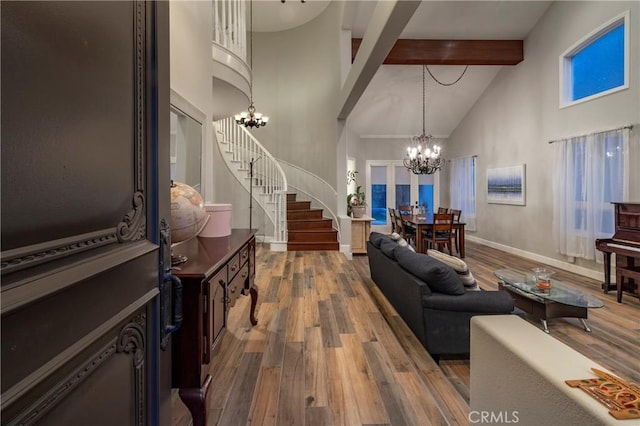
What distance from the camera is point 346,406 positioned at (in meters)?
1.93

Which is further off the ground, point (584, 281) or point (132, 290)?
point (132, 290)

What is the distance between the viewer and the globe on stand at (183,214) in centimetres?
151

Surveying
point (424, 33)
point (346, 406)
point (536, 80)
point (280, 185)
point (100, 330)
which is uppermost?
point (424, 33)

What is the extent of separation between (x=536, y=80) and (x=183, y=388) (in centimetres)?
771

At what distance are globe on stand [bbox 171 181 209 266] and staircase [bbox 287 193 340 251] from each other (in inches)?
203

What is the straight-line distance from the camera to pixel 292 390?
2.10m

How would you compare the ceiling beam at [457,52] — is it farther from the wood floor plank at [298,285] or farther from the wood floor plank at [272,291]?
the wood floor plank at [272,291]

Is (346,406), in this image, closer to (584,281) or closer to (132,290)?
(132,290)

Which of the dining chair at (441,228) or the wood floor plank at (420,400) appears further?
the dining chair at (441,228)

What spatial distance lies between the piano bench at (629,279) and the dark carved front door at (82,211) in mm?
4981

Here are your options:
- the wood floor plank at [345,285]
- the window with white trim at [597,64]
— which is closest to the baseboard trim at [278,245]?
the wood floor plank at [345,285]

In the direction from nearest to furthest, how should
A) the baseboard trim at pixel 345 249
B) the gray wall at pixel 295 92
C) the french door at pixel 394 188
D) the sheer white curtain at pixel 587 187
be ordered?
the sheer white curtain at pixel 587 187
the baseboard trim at pixel 345 249
the gray wall at pixel 295 92
the french door at pixel 394 188

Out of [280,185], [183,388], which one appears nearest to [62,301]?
[183,388]

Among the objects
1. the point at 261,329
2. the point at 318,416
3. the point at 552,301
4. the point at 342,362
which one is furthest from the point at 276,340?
the point at 552,301
